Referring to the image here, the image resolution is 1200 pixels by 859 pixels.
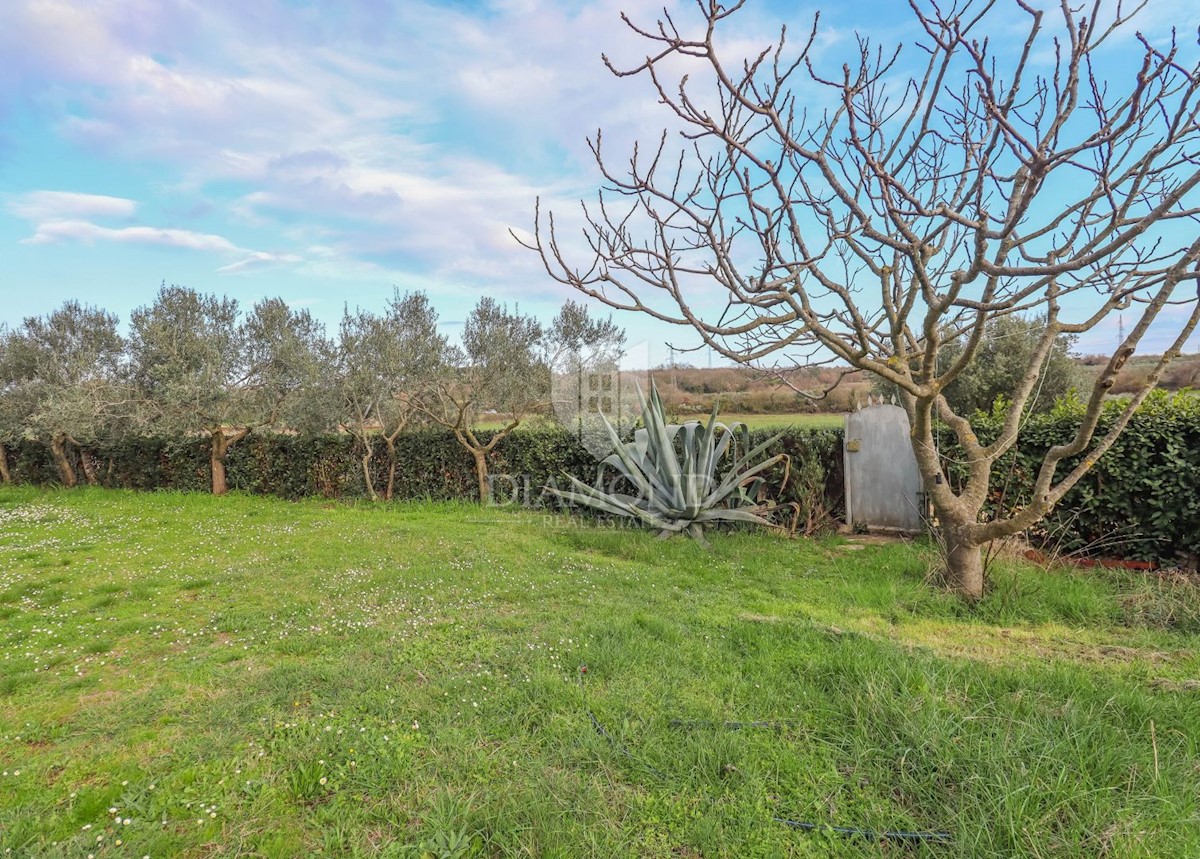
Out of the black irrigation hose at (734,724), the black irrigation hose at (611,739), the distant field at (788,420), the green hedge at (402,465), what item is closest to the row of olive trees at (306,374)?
the green hedge at (402,465)

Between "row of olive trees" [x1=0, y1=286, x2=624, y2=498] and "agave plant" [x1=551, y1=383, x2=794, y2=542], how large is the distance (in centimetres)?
285

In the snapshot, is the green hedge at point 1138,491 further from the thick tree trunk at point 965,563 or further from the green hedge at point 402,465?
the green hedge at point 402,465

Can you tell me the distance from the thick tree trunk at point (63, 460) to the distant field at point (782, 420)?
1478 centimetres

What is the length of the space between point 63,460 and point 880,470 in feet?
57.6

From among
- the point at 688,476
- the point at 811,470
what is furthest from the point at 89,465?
the point at 811,470

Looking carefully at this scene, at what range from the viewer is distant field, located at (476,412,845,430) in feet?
23.1

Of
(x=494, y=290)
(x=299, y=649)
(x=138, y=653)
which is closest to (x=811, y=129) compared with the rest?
(x=299, y=649)

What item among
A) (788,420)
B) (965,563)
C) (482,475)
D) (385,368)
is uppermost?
(385,368)

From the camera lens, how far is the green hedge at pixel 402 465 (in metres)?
6.71

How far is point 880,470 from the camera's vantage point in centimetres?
655

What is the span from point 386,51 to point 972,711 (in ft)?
22.1

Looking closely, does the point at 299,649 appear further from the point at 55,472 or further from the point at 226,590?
the point at 55,472

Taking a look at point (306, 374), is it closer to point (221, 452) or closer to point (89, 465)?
point (221, 452)

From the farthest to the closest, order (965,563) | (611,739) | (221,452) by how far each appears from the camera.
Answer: (221,452) < (965,563) < (611,739)
